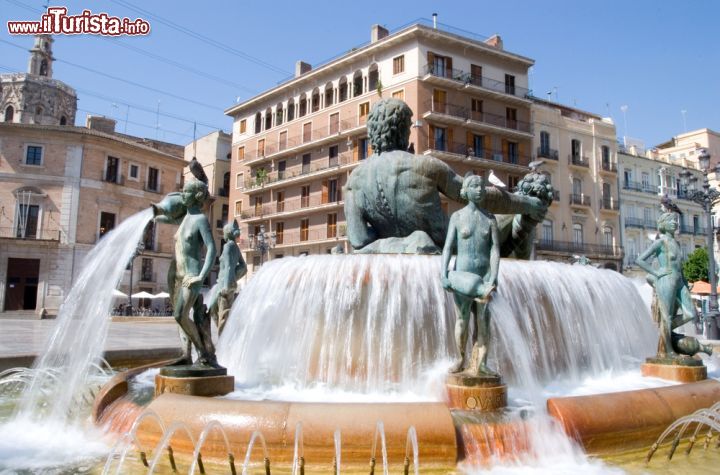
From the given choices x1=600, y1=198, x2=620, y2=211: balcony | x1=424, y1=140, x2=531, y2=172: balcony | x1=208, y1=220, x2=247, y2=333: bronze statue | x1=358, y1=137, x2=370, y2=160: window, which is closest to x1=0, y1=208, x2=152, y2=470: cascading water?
x1=208, y1=220, x2=247, y2=333: bronze statue

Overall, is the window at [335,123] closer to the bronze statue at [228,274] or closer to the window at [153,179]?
the window at [153,179]

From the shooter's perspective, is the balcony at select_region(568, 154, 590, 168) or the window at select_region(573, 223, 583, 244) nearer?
the window at select_region(573, 223, 583, 244)

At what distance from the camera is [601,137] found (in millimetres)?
49969

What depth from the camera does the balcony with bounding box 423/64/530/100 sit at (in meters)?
40.3

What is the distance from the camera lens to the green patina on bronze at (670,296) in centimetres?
692

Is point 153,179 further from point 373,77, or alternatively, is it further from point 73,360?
point 73,360

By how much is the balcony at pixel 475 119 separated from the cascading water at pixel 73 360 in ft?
115

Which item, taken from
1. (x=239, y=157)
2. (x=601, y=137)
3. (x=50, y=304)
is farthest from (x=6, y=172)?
(x=601, y=137)

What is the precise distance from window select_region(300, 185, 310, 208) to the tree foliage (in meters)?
32.6

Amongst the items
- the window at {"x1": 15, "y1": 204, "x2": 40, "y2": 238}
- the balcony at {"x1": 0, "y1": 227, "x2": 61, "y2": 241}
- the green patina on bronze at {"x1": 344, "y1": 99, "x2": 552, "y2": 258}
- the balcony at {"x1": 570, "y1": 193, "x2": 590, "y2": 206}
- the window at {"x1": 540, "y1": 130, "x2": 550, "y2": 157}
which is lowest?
the green patina on bronze at {"x1": 344, "y1": 99, "x2": 552, "y2": 258}

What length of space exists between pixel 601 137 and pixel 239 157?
33823 millimetres

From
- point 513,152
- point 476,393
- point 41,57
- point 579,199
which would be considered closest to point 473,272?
point 476,393

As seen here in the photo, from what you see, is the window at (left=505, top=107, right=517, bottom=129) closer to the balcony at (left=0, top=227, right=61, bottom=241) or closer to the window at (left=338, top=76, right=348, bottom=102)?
the window at (left=338, top=76, right=348, bottom=102)

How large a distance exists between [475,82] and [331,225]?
608 inches
